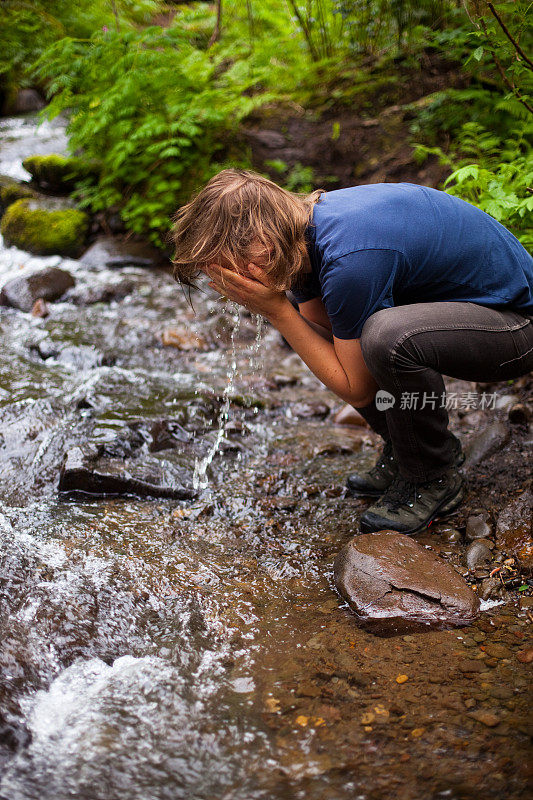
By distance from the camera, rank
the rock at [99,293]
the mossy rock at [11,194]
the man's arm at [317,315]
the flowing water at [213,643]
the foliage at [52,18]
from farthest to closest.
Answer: the mossy rock at [11,194], the foliage at [52,18], the rock at [99,293], the man's arm at [317,315], the flowing water at [213,643]

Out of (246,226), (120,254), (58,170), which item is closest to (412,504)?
(246,226)

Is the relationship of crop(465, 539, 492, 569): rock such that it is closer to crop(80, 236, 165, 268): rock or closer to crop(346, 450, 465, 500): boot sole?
crop(346, 450, 465, 500): boot sole

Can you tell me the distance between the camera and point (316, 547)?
2.37m

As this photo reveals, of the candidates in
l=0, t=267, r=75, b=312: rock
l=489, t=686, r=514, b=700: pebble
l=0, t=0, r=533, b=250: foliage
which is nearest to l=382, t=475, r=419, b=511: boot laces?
l=489, t=686, r=514, b=700: pebble

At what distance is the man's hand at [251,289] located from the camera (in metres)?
1.96

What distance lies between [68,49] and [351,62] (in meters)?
3.03

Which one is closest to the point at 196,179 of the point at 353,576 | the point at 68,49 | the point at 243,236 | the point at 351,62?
the point at 68,49

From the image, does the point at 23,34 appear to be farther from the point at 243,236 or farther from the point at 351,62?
the point at 243,236

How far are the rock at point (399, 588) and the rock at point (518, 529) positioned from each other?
288mm

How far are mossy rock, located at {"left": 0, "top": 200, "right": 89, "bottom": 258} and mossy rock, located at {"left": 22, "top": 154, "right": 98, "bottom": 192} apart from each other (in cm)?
63

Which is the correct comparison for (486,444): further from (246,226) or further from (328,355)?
(246,226)

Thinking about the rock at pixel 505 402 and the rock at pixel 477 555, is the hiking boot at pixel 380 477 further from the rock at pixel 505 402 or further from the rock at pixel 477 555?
the rock at pixel 505 402

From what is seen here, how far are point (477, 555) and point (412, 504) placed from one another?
0.32 metres

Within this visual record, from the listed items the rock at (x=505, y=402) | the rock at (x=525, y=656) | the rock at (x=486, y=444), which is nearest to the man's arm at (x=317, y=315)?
the rock at (x=486, y=444)
